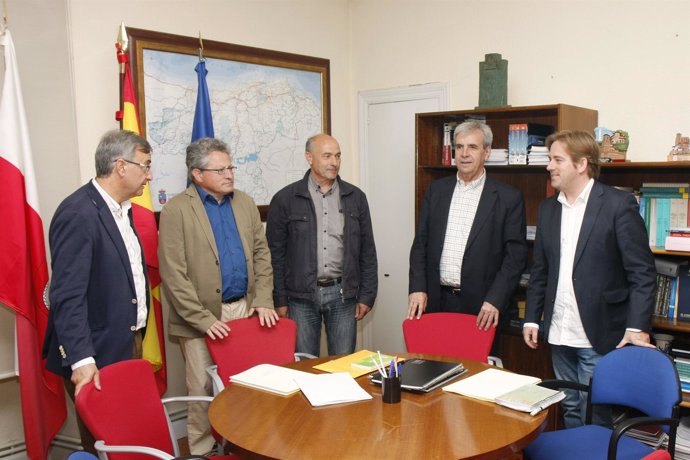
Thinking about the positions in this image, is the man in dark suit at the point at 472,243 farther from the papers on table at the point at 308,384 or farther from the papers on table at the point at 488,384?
the papers on table at the point at 308,384

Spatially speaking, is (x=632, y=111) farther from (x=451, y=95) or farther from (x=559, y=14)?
(x=451, y=95)

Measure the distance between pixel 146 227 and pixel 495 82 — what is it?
218 cm

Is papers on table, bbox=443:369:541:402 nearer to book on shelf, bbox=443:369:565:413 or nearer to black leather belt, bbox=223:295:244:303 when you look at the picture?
book on shelf, bbox=443:369:565:413

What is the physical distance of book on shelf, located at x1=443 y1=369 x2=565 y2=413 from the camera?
209 cm

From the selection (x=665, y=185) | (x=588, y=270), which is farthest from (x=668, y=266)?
(x=588, y=270)

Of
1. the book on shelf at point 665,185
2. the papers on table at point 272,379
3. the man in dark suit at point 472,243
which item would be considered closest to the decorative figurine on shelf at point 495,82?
the man in dark suit at point 472,243

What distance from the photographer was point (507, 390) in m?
2.23

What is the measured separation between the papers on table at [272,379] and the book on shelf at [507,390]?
1.87 ft

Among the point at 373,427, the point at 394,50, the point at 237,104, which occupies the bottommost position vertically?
the point at 373,427

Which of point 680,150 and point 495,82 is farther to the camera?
point 495,82

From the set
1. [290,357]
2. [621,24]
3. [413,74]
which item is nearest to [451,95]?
[413,74]

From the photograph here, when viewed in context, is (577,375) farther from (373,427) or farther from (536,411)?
(373,427)

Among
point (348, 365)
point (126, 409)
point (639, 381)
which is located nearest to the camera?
point (126, 409)

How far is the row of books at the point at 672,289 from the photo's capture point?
320 centimetres
